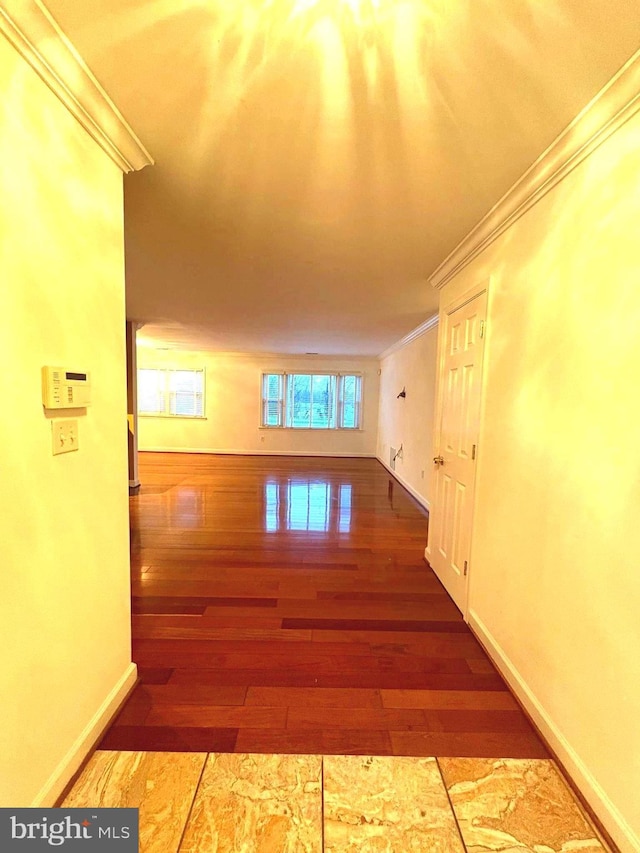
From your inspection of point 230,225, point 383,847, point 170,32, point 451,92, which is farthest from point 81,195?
point 383,847

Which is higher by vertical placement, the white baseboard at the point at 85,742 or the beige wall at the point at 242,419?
the beige wall at the point at 242,419

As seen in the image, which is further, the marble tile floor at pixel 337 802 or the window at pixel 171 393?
the window at pixel 171 393

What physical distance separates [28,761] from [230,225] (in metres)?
2.31

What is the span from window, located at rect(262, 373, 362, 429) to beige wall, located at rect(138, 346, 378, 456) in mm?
154

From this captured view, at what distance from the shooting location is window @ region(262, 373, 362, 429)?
7945 millimetres

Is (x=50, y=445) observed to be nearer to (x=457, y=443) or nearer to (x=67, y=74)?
(x=67, y=74)

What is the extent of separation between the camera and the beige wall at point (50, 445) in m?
0.96

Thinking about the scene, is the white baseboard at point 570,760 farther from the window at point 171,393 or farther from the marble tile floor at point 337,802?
the window at point 171,393

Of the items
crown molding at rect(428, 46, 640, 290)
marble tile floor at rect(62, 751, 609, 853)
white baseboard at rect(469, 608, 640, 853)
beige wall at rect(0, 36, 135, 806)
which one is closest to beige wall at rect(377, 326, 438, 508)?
white baseboard at rect(469, 608, 640, 853)

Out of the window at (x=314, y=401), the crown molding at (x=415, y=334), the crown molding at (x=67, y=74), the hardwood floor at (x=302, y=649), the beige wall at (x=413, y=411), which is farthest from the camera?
the window at (x=314, y=401)

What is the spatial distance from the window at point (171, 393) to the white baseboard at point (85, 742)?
672 cm

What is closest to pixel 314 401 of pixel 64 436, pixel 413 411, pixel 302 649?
pixel 413 411

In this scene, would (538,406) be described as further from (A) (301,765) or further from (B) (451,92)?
(A) (301,765)

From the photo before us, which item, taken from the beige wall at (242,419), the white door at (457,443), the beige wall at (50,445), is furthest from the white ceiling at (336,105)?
the beige wall at (242,419)
